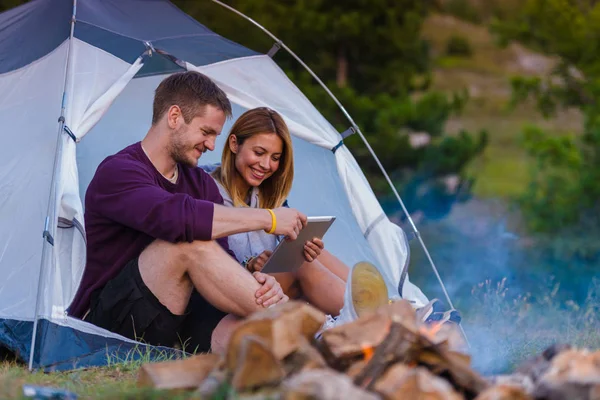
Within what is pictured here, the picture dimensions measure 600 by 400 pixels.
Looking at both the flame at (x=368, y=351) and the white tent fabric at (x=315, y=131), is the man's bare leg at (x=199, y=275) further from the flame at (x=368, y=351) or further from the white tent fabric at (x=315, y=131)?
the white tent fabric at (x=315, y=131)

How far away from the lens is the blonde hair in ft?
12.1

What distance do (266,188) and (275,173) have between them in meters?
0.08

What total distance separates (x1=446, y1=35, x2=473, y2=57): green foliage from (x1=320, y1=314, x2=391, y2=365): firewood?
657 inches

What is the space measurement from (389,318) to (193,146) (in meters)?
1.20

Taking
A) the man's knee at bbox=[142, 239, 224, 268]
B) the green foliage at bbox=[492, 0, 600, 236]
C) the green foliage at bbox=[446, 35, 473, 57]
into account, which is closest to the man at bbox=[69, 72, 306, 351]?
the man's knee at bbox=[142, 239, 224, 268]

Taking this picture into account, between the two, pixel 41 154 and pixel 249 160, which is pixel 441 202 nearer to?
pixel 249 160

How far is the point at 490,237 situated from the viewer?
8.42m

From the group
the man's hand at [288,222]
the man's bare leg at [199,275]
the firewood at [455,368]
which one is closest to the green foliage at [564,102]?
A: the man's hand at [288,222]

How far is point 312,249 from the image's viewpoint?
11.2 ft

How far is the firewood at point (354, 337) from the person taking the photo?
229 centimetres

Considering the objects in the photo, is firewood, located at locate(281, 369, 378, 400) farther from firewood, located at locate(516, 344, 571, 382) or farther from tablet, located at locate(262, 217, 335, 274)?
tablet, located at locate(262, 217, 335, 274)

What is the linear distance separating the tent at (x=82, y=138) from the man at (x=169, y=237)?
0.10 meters

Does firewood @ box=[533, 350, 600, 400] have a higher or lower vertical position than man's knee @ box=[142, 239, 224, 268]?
lower

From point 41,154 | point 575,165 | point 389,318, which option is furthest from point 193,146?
point 575,165
